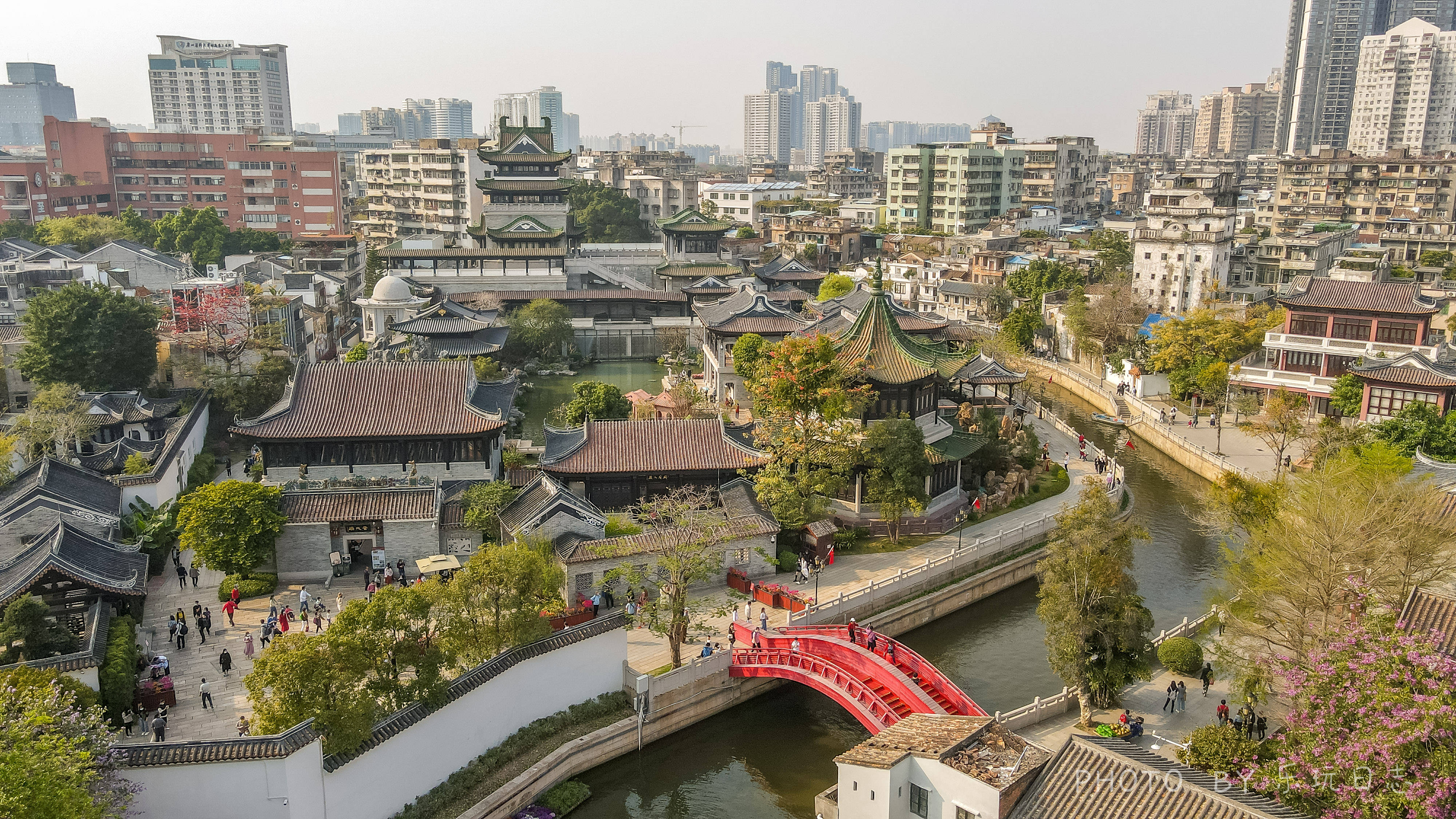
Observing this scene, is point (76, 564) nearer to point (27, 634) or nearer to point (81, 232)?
point (27, 634)

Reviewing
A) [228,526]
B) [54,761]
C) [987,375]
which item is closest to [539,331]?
[987,375]

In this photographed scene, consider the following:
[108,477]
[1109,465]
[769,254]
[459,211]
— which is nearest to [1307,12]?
[769,254]

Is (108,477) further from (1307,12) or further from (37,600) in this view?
(1307,12)

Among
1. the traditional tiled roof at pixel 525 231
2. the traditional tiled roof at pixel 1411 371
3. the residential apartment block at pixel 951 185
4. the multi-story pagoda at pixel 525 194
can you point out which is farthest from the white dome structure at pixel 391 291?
the residential apartment block at pixel 951 185

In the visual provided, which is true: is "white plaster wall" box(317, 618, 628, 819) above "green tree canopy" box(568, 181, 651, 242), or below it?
below

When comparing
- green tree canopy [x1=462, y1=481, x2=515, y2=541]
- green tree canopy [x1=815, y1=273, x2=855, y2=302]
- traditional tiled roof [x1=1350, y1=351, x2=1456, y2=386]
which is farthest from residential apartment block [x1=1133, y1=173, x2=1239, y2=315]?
green tree canopy [x1=462, y1=481, x2=515, y2=541]

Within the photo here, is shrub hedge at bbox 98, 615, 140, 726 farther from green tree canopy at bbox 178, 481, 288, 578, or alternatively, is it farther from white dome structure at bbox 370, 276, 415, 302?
white dome structure at bbox 370, 276, 415, 302

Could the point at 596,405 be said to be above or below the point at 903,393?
below
